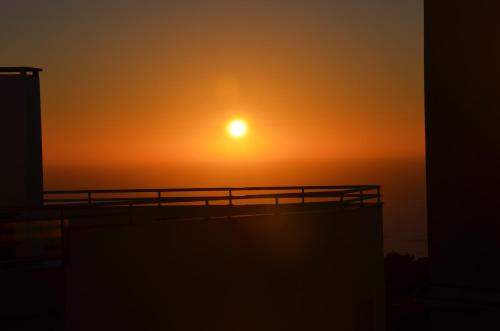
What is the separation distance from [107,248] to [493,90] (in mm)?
7249

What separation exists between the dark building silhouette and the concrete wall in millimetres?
12020

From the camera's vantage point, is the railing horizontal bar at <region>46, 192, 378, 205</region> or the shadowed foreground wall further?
the railing horizontal bar at <region>46, 192, 378, 205</region>

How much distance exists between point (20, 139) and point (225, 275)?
5619mm

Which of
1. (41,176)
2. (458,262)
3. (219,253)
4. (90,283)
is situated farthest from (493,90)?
(41,176)

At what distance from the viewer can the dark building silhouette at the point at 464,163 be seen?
4.18 meters

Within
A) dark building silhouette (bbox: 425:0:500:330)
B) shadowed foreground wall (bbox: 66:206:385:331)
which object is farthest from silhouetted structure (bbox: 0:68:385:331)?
dark building silhouette (bbox: 425:0:500:330)

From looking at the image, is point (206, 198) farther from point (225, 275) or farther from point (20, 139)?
point (20, 139)

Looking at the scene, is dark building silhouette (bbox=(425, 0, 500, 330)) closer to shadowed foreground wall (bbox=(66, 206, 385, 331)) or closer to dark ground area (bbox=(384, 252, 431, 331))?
shadowed foreground wall (bbox=(66, 206, 385, 331))

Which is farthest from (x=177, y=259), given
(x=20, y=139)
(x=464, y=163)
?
(x=464, y=163)

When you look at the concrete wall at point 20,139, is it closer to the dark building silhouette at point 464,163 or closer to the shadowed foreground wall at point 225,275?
the shadowed foreground wall at point 225,275

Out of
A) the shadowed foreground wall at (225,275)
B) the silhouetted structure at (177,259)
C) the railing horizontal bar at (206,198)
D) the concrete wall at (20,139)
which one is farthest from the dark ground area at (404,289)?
the concrete wall at (20,139)

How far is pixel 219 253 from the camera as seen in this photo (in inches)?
489

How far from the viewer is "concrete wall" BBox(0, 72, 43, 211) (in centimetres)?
1492

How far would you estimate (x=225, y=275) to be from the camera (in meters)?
12.5
